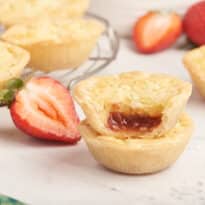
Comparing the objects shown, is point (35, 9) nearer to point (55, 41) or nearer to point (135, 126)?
point (55, 41)

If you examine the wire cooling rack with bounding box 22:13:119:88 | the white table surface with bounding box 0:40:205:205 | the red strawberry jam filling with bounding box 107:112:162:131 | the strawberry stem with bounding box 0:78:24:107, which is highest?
the red strawberry jam filling with bounding box 107:112:162:131

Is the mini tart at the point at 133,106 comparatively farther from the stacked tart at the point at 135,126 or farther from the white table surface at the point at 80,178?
the white table surface at the point at 80,178

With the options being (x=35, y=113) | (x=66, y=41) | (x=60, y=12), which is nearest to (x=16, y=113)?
(x=35, y=113)

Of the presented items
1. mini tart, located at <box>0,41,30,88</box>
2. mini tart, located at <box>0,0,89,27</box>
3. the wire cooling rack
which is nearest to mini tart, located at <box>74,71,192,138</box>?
mini tart, located at <box>0,41,30,88</box>

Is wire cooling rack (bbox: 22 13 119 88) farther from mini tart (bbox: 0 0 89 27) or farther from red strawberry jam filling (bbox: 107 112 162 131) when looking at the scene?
red strawberry jam filling (bbox: 107 112 162 131)

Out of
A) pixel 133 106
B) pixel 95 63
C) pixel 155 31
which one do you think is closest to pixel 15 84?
pixel 133 106

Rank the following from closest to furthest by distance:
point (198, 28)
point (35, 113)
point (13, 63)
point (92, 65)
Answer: point (35, 113) < point (13, 63) < point (92, 65) < point (198, 28)

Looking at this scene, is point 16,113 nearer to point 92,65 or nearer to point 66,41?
point 66,41
